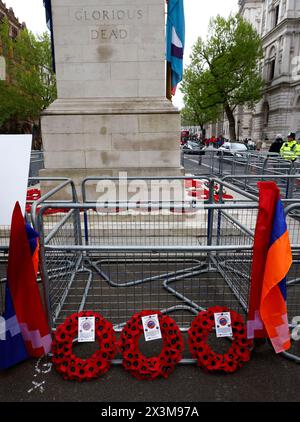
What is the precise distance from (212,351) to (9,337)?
1978 millimetres

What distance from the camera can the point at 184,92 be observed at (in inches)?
2020

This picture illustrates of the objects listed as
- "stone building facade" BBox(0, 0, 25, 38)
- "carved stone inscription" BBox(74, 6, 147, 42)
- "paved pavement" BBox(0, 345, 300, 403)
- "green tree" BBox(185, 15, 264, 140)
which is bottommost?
"paved pavement" BBox(0, 345, 300, 403)

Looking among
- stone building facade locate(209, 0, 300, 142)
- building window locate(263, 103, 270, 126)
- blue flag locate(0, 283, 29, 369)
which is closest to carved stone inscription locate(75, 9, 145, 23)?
blue flag locate(0, 283, 29, 369)

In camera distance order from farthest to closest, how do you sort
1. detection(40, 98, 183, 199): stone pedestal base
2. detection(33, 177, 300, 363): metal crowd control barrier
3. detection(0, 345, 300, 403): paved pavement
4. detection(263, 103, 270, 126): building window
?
detection(263, 103, 270, 126): building window → detection(40, 98, 183, 199): stone pedestal base → detection(33, 177, 300, 363): metal crowd control barrier → detection(0, 345, 300, 403): paved pavement

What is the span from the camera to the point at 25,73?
40.0m

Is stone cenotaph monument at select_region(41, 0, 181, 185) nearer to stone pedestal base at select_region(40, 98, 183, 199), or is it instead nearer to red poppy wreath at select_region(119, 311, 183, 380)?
stone pedestal base at select_region(40, 98, 183, 199)

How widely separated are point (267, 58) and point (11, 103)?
47.5 metres

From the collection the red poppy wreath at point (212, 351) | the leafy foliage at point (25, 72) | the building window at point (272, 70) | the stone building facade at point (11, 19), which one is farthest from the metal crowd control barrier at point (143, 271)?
the stone building facade at point (11, 19)

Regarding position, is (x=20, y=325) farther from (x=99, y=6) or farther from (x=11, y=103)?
(x=11, y=103)

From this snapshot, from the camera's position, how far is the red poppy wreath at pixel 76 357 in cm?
291

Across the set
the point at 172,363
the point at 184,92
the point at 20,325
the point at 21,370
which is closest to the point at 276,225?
the point at 172,363

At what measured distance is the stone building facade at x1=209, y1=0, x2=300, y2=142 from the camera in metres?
51.8

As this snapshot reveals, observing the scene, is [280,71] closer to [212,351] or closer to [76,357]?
[212,351]

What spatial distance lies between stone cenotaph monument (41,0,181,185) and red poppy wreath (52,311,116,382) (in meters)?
4.93
